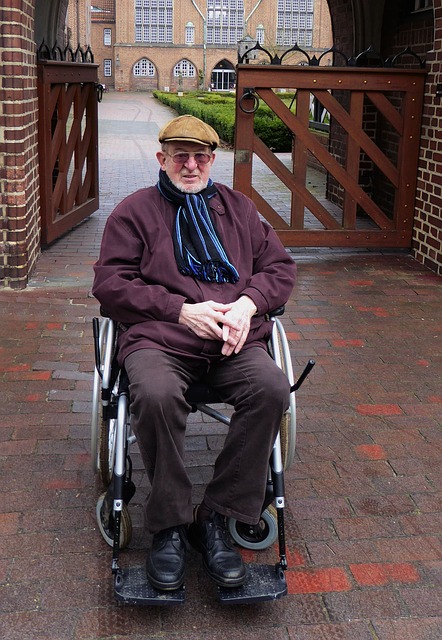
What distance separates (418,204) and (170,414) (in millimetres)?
5346

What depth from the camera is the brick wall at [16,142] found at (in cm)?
580

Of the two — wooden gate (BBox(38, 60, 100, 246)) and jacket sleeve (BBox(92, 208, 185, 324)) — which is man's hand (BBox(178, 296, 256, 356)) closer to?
jacket sleeve (BBox(92, 208, 185, 324))

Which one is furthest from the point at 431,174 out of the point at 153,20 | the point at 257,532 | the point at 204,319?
the point at 153,20

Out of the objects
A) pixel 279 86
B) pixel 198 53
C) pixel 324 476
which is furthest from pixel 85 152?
pixel 198 53

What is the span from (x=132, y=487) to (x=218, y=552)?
0.49 metres

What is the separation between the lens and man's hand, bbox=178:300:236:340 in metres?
2.93

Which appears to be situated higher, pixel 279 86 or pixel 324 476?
pixel 279 86

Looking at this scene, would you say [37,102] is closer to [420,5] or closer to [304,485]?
[420,5]

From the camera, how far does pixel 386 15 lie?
897cm

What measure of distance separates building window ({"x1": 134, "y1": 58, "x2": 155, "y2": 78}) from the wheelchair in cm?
6520

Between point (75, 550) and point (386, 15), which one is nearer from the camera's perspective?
point (75, 550)

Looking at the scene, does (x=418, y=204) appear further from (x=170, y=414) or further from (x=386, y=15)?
(x=170, y=414)

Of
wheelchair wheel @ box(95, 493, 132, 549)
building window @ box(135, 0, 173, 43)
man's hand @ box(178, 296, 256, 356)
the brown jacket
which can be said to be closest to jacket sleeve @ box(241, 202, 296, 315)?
the brown jacket

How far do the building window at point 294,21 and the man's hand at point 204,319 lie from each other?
65.2 meters
